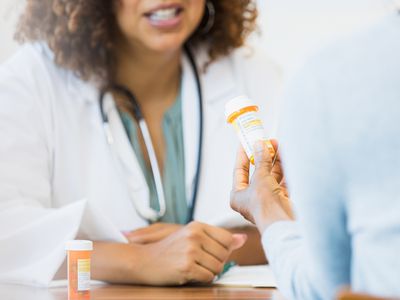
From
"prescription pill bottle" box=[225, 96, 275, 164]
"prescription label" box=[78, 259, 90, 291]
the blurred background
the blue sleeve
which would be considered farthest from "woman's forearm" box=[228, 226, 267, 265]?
the blurred background

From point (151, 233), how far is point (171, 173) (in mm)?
276

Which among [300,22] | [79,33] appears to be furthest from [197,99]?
[300,22]

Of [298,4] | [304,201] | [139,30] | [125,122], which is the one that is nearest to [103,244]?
[125,122]

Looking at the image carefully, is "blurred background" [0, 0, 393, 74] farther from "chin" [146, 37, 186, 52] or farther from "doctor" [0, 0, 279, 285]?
"chin" [146, 37, 186, 52]

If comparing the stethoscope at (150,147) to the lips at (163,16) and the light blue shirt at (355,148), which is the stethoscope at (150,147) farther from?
the light blue shirt at (355,148)

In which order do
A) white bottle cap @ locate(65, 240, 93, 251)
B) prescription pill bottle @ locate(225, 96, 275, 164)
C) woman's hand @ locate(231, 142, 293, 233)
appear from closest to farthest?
woman's hand @ locate(231, 142, 293, 233) < prescription pill bottle @ locate(225, 96, 275, 164) < white bottle cap @ locate(65, 240, 93, 251)

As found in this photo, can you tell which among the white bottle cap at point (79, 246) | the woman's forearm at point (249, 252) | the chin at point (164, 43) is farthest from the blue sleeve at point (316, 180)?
the chin at point (164, 43)

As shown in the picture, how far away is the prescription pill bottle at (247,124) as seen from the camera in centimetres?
85

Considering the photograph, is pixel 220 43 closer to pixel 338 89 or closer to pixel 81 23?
pixel 81 23

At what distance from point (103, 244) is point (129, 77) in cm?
54

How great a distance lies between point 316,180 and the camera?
23.0 inches

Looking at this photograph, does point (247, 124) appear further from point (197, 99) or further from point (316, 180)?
point (197, 99)

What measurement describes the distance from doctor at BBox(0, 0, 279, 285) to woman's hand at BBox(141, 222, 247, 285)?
0.18 feet

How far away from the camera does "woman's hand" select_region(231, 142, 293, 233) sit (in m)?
0.73
